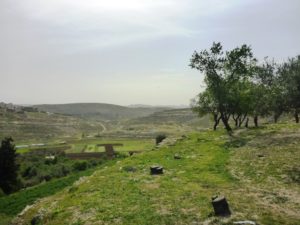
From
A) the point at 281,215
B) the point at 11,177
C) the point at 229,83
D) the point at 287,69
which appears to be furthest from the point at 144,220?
the point at 11,177

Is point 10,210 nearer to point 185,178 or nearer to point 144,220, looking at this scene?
point 185,178

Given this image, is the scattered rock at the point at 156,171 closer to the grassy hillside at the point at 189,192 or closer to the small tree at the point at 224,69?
the grassy hillside at the point at 189,192

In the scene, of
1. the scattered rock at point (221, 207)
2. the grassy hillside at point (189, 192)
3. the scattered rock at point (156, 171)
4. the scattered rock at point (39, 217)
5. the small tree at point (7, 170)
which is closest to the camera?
the scattered rock at point (221, 207)

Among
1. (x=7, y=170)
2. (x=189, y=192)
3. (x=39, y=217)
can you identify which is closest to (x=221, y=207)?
(x=189, y=192)

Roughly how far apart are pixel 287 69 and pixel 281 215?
5687cm

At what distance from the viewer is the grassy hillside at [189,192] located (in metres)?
16.8

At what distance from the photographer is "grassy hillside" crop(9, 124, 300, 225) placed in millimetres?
16750

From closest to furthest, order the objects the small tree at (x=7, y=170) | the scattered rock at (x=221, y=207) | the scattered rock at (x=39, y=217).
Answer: the scattered rock at (x=221, y=207)
the scattered rock at (x=39, y=217)
the small tree at (x=7, y=170)

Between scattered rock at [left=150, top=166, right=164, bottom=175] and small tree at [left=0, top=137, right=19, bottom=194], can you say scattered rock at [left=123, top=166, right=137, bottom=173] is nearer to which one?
scattered rock at [left=150, top=166, right=164, bottom=175]

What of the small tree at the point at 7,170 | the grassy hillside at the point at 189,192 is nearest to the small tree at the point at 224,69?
the grassy hillside at the point at 189,192

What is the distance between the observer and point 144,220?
16.5 meters

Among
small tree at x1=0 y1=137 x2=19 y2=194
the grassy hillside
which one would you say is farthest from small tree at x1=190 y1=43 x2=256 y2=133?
small tree at x1=0 y1=137 x2=19 y2=194

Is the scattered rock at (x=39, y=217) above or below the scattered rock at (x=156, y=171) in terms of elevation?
below

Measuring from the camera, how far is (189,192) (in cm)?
2044
